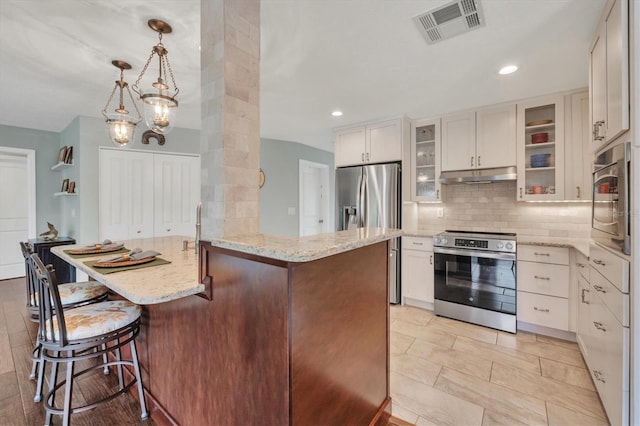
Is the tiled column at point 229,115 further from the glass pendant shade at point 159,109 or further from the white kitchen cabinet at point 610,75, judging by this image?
the white kitchen cabinet at point 610,75

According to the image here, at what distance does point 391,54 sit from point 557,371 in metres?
2.73

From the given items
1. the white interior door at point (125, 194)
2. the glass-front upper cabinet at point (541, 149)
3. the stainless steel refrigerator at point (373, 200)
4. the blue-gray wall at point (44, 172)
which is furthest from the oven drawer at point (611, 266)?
the blue-gray wall at point (44, 172)

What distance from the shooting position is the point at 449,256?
124 inches

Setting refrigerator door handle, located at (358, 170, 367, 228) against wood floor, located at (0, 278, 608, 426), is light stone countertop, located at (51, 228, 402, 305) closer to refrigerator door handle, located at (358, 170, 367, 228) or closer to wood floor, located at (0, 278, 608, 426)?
wood floor, located at (0, 278, 608, 426)

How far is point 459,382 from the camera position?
2.03 meters

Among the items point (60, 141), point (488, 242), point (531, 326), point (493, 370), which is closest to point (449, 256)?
point (488, 242)

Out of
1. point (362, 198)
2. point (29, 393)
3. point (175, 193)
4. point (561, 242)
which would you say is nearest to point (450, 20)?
point (362, 198)

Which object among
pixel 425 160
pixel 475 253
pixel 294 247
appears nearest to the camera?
pixel 294 247

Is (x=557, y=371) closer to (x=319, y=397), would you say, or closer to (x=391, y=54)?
(x=319, y=397)

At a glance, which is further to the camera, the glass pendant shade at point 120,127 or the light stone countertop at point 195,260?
the glass pendant shade at point 120,127

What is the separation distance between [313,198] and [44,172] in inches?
181

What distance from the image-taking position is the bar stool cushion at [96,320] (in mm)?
1440

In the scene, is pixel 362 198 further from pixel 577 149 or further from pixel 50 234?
pixel 50 234

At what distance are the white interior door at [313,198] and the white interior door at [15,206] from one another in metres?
4.41
